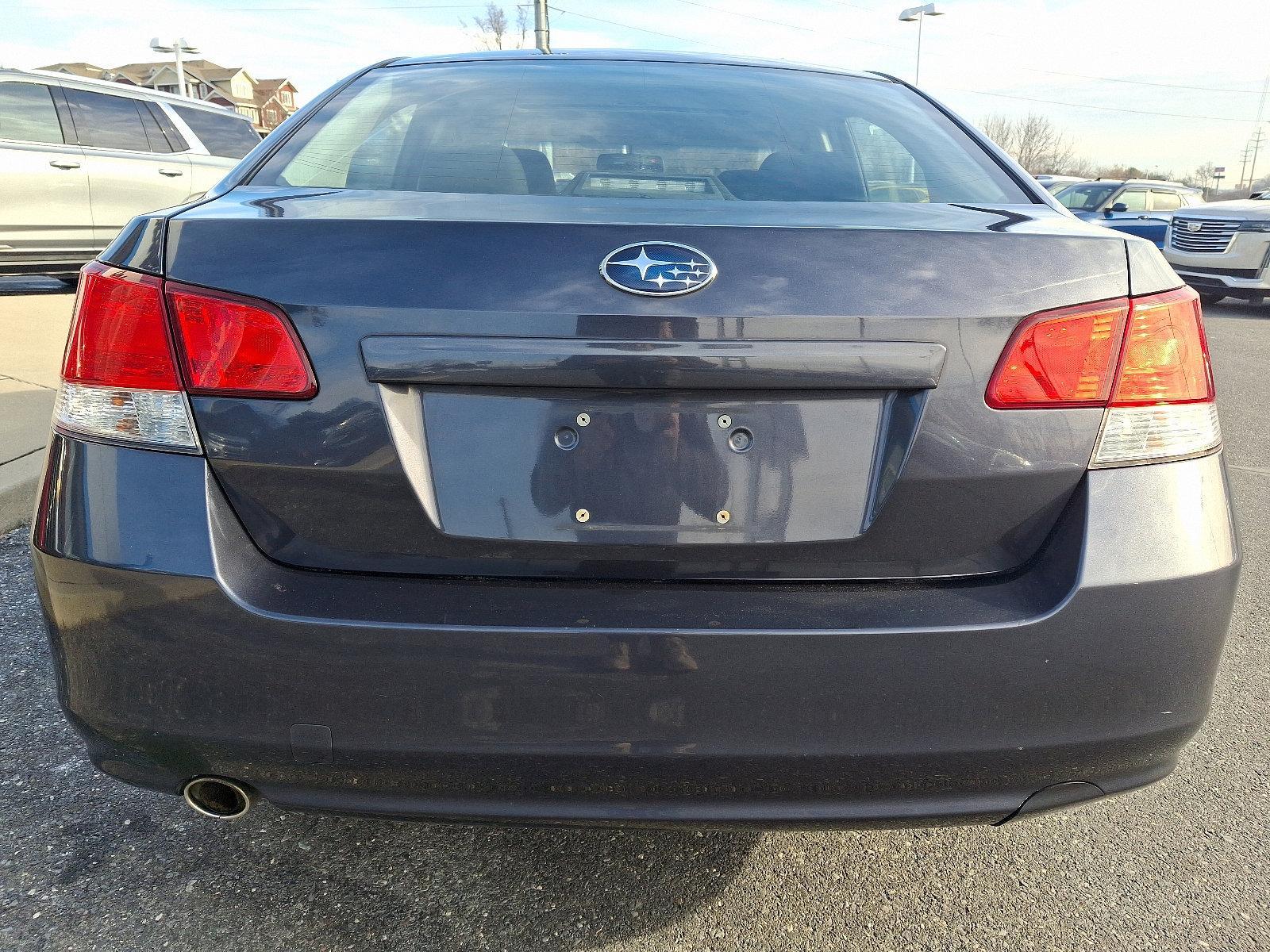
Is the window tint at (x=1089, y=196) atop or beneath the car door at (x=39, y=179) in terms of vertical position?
beneath

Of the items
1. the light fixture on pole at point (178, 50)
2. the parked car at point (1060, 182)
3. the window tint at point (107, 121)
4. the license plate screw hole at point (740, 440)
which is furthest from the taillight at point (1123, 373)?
the light fixture on pole at point (178, 50)

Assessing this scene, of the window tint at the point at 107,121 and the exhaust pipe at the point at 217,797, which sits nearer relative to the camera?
the exhaust pipe at the point at 217,797

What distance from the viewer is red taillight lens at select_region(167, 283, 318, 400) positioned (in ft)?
4.73

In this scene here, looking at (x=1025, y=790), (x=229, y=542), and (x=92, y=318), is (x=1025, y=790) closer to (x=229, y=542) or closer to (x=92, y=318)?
(x=229, y=542)

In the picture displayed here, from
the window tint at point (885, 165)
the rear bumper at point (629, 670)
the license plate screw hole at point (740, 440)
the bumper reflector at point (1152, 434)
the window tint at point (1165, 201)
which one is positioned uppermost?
the window tint at point (885, 165)

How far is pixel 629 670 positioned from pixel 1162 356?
928 mm

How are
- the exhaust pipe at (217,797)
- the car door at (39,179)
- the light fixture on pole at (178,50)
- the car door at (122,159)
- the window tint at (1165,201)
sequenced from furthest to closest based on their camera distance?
1. the light fixture on pole at (178,50)
2. the window tint at (1165,201)
3. the car door at (122,159)
4. the car door at (39,179)
5. the exhaust pipe at (217,797)

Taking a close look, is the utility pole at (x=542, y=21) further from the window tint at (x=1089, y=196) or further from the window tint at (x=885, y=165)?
the window tint at (x=885, y=165)

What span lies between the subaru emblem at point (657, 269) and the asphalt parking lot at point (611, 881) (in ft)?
3.02

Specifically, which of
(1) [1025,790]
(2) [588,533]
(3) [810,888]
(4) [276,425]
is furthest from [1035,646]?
(4) [276,425]

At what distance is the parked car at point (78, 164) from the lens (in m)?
8.23

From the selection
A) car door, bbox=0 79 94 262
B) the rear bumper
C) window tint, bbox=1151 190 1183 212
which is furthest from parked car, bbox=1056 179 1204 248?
the rear bumper

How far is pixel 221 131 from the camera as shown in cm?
1040

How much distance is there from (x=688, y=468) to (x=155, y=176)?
932cm
